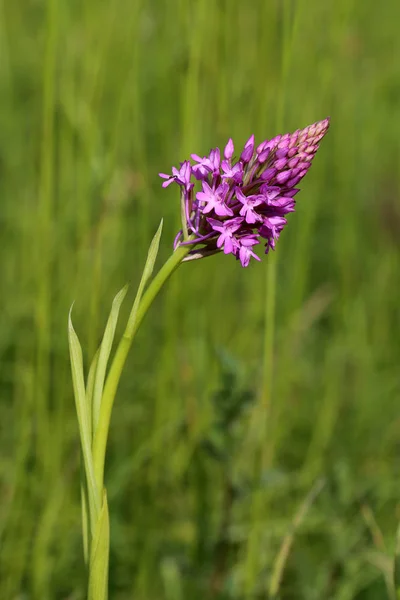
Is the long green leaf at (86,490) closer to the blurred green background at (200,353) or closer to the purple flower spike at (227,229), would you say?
the purple flower spike at (227,229)

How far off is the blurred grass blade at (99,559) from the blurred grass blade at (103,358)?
0.10m

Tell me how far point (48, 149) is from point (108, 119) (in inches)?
64.5

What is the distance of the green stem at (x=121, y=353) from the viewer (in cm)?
83

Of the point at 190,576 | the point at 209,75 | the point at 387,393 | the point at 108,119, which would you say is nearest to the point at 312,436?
the point at 387,393

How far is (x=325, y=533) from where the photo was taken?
6.11ft

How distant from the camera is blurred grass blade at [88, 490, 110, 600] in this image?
0.85 meters

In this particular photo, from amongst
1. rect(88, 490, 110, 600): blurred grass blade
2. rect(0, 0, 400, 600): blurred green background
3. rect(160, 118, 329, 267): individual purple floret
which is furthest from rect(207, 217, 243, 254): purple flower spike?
rect(0, 0, 400, 600): blurred green background

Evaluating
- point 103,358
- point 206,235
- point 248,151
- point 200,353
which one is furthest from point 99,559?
point 200,353

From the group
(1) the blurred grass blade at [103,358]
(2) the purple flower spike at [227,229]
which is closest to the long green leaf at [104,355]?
(1) the blurred grass blade at [103,358]

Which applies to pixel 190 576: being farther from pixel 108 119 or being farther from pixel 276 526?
pixel 108 119

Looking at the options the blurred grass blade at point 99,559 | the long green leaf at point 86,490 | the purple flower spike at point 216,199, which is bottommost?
the blurred grass blade at point 99,559

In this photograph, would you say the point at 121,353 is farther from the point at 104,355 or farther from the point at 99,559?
the point at 99,559

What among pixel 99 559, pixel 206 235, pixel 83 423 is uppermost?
pixel 206 235

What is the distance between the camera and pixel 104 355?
0.87 m
